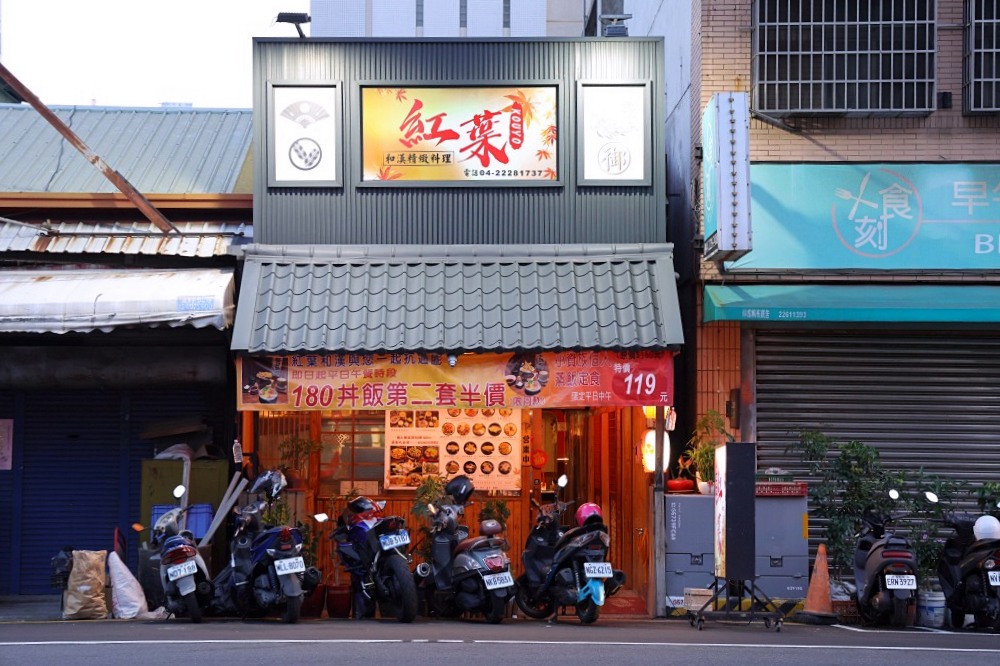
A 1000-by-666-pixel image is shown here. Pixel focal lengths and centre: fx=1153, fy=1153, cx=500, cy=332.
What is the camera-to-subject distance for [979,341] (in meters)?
15.0

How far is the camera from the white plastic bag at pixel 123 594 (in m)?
13.5

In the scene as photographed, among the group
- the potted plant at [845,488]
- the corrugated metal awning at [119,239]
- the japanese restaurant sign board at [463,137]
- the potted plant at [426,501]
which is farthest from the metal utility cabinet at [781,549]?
the corrugated metal awning at [119,239]

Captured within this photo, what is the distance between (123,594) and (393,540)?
3406 mm

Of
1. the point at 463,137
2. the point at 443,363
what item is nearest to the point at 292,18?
the point at 463,137

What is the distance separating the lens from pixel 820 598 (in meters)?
13.4

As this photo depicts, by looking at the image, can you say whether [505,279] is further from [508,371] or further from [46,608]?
[46,608]

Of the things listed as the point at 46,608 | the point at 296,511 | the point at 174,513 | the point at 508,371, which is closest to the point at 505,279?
the point at 508,371

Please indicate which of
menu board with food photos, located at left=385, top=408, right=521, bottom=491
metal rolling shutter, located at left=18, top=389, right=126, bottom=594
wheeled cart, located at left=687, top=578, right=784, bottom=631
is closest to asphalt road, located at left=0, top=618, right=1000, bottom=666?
wheeled cart, located at left=687, top=578, right=784, bottom=631

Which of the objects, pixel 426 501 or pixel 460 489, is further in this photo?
pixel 426 501

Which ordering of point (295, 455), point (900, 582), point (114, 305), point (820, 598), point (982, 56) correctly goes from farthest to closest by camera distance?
1. point (295, 455)
2. point (982, 56)
3. point (114, 305)
4. point (820, 598)
5. point (900, 582)

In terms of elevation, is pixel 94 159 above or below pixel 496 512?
above

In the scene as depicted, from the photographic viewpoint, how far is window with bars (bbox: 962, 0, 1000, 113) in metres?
15.0

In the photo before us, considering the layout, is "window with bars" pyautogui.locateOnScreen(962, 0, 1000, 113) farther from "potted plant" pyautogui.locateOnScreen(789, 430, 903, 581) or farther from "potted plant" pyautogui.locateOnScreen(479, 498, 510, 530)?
"potted plant" pyautogui.locateOnScreen(479, 498, 510, 530)

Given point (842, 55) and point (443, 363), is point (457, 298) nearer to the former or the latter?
point (443, 363)
